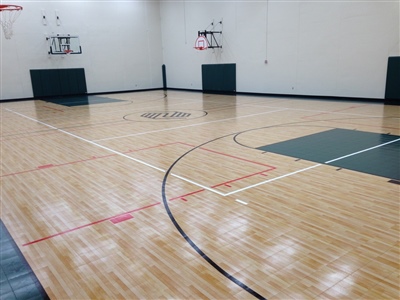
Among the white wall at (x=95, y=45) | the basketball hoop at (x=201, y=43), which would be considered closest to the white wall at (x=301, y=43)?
the basketball hoop at (x=201, y=43)

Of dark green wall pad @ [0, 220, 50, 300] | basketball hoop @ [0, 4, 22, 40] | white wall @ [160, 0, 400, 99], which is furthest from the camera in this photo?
basketball hoop @ [0, 4, 22, 40]

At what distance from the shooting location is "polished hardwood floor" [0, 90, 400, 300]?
269 cm

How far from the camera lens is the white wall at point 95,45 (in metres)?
16.7

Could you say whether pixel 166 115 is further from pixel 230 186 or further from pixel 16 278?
pixel 16 278

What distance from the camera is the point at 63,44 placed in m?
17.8

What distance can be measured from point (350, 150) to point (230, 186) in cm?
278

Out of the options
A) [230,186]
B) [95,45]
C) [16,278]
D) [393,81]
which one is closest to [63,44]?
[95,45]

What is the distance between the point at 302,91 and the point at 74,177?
438 inches

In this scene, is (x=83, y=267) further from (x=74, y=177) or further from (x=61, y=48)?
(x=61, y=48)

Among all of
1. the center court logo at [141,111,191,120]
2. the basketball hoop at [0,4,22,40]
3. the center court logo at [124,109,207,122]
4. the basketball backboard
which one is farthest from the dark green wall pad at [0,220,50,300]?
the basketball backboard

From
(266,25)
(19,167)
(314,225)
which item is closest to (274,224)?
(314,225)

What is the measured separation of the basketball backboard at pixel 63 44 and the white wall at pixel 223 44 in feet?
1.07

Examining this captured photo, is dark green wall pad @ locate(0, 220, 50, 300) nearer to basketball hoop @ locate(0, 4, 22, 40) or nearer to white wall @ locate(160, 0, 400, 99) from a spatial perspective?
white wall @ locate(160, 0, 400, 99)

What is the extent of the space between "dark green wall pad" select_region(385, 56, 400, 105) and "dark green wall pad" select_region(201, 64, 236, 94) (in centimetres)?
717
